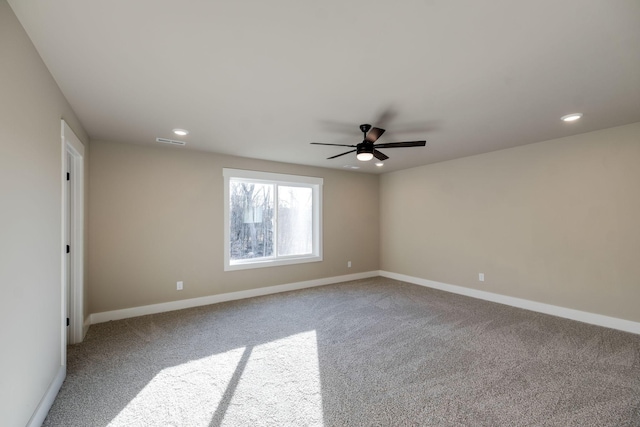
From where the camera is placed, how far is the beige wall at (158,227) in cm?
383

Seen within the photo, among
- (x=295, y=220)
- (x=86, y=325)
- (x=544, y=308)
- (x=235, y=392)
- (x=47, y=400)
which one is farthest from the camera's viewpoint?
(x=295, y=220)

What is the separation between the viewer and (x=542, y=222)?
4121 mm

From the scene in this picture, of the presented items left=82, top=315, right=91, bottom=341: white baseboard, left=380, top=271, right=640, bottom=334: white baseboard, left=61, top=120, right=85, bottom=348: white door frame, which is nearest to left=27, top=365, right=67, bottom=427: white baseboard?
left=61, top=120, right=85, bottom=348: white door frame

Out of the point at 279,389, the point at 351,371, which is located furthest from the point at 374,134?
the point at 279,389

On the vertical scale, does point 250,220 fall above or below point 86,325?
above

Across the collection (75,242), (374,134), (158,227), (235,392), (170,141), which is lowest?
(235,392)

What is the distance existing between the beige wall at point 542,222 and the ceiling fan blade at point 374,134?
275 centimetres

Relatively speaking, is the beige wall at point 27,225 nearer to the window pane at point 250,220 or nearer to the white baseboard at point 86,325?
the white baseboard at point 86,325

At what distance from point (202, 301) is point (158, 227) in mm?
1333

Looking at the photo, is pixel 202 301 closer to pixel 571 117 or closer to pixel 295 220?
pixel 295 220

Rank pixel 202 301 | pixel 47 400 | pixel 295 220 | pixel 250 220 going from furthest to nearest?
pixel 295 220 → pixel 250 220 → pixel 202 301 → pixel 47 400

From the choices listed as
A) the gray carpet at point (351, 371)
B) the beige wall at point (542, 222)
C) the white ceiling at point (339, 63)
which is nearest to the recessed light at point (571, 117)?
the white ceiling at point (339, 63)

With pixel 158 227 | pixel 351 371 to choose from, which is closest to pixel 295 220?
pixel 158 227

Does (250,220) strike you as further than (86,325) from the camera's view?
Yes
